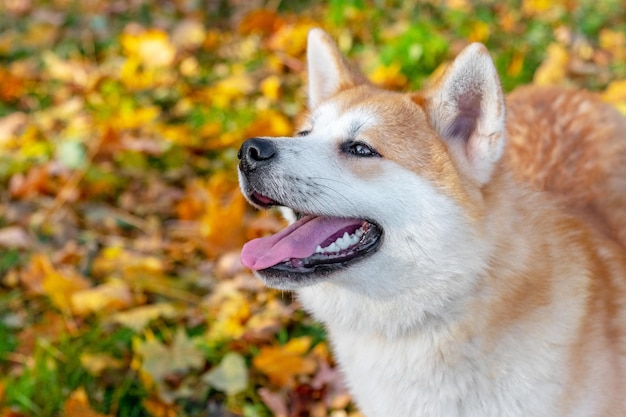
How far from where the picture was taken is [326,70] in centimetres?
305

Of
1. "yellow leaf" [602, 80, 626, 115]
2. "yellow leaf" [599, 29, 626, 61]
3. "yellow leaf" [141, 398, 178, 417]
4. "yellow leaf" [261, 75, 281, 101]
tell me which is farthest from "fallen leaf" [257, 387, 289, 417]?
"yellow leaf" [599, 29, 626, 61]

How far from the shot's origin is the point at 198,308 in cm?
388

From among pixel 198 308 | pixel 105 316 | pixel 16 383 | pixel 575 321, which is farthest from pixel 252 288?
pixel 575 321

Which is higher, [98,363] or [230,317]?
[230,317]

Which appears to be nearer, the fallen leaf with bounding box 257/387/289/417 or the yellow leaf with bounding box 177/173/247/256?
the fallen leaf with bounding box 257/387/289/417

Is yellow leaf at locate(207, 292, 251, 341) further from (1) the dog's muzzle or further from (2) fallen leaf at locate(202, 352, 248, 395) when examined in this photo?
(1) the dog's muzzle

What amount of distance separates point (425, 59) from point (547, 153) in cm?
242

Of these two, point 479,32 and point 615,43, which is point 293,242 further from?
point 615,43

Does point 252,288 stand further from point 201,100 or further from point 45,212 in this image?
point 201,100

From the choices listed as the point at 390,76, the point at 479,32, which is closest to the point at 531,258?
the point at 390,76

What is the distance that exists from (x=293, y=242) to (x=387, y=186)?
39 centimetres

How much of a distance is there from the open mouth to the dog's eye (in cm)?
24

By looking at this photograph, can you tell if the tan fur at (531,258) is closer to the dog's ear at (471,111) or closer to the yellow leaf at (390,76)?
the dog's ear at (471,111)

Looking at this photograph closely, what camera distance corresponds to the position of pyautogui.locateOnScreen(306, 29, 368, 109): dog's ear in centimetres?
296
